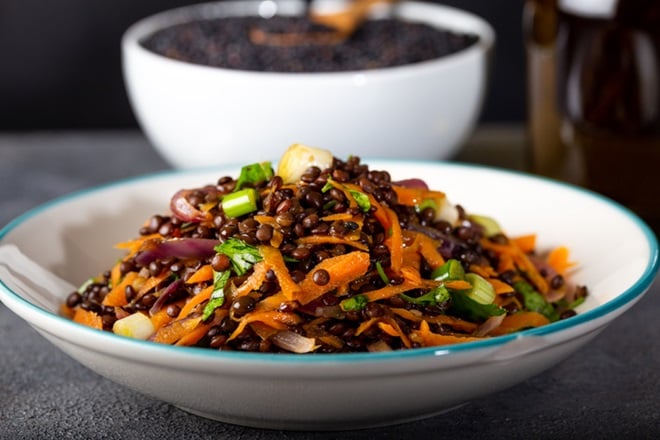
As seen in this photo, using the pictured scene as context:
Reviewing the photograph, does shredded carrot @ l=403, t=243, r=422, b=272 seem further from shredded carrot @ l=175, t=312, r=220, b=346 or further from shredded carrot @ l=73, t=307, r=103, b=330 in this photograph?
shredded carrot @ l=73, t=307, r=103, b=330

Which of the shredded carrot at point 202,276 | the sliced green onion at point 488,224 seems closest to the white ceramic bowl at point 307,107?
the sliced green onion at point 488,224

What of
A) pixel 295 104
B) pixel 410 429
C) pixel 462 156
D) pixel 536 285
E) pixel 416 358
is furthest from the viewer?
pixel 462 156

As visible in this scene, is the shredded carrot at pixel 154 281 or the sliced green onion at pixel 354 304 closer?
the sliced green onion at pixel 354 304

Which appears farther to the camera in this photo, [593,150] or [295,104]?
[593,150]

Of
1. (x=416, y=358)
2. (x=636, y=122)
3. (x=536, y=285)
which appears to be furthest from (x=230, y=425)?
(x=636, y=122)

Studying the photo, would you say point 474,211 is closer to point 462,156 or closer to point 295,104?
point 295,104

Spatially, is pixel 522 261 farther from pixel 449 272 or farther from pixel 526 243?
pixel 449 272

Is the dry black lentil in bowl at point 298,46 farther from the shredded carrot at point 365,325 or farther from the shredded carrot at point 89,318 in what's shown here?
the shredded carrot at point 365,325
